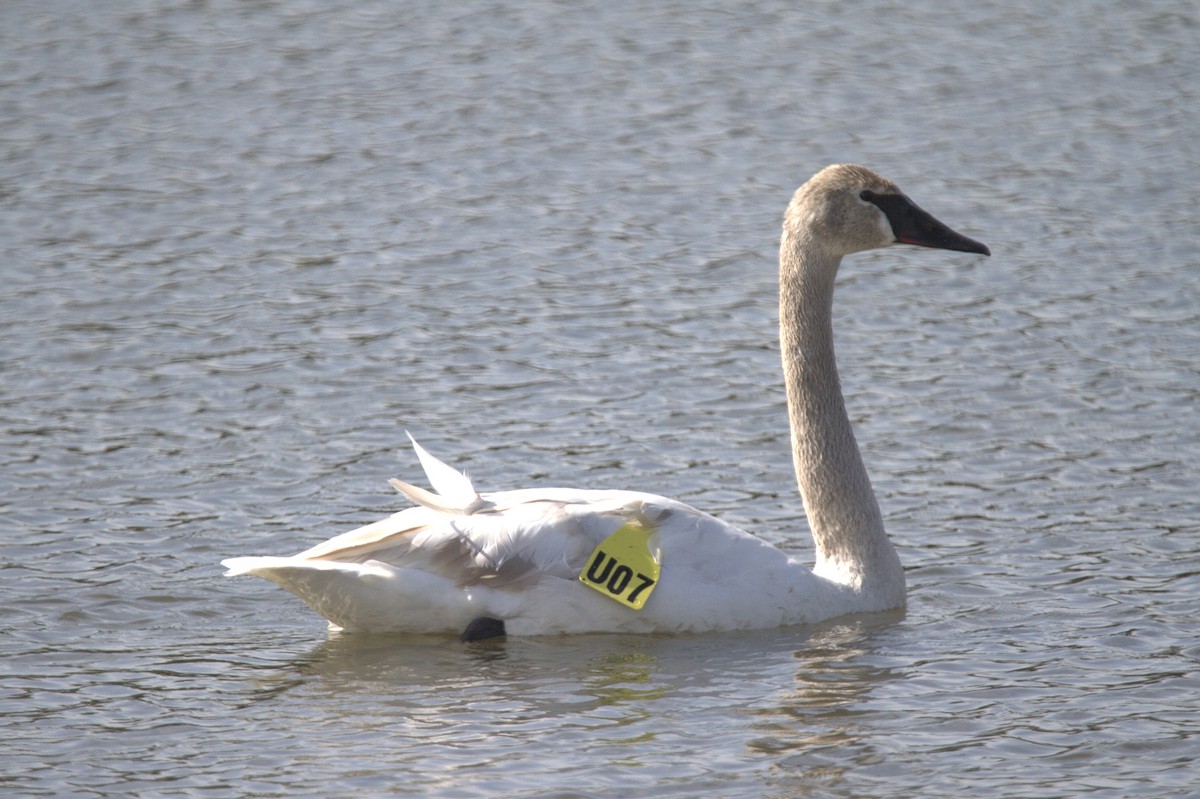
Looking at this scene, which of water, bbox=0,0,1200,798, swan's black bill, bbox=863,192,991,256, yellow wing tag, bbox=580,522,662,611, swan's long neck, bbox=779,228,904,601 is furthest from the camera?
swan's black bill, bbox=863,192,991,256

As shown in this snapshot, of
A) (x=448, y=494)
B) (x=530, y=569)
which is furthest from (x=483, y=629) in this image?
(x=448, y=494)

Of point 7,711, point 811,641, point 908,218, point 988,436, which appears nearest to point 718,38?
point 988,436

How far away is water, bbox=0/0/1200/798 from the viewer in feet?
20.9

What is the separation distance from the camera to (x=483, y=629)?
718 centimetres

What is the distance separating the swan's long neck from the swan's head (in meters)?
0.05

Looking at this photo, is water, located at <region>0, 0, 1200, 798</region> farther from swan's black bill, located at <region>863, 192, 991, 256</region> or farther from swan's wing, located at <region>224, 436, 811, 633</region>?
swan's black bill, located at <region>863, 192, 991, 256</region>

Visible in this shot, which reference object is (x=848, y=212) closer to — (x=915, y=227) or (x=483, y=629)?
(x=915, y=227)

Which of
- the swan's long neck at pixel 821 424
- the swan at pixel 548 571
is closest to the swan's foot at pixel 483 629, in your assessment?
the swan at pixel 548 571

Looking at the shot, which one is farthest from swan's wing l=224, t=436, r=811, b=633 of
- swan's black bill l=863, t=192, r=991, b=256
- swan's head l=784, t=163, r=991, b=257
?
swan's black bill l=863, t=192, r=991, b=256

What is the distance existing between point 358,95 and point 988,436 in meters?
8.67

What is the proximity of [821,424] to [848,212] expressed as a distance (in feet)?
2.96

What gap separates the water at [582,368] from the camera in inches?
Answer: 250

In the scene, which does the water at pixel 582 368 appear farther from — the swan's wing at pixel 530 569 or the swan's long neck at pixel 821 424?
the swan's long neck at pixel 821 424

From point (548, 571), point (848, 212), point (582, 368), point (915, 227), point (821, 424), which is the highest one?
point (848, 212)
